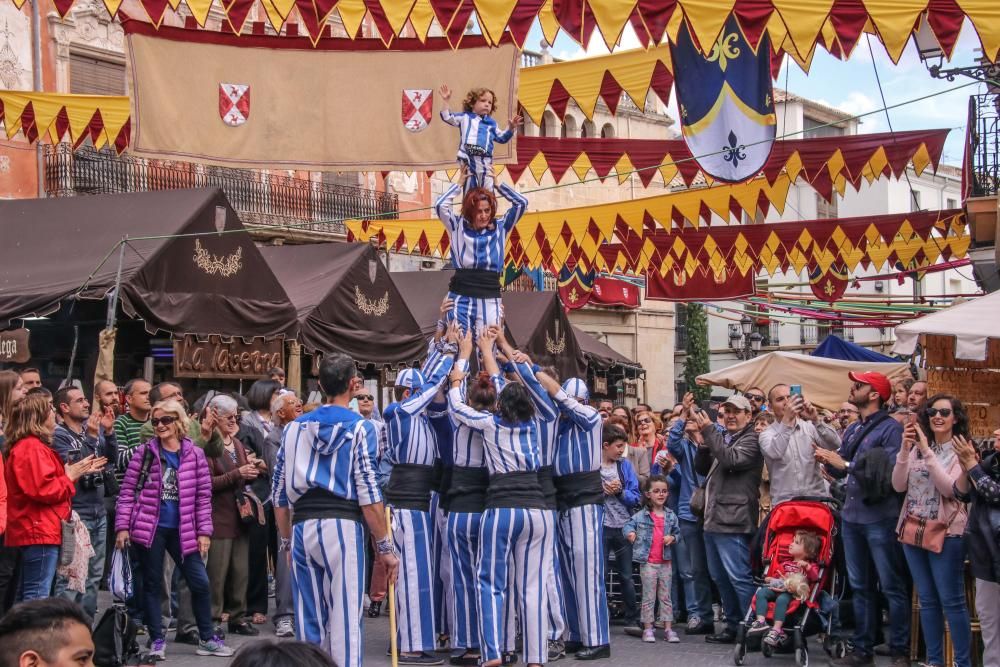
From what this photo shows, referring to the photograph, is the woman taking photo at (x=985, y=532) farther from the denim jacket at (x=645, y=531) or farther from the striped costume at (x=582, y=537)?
the denim jacket at (x=645, y=531)

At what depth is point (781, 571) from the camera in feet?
31.3

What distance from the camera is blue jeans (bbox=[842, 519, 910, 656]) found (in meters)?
9.12

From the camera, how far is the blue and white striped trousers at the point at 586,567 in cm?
977

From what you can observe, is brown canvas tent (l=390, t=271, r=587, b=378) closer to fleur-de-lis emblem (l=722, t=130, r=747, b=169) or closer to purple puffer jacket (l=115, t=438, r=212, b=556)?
fleur-de-lis emblem (l=722, t=130, r=747, b=169)

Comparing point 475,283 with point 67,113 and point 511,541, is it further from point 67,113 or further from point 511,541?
point 67,113

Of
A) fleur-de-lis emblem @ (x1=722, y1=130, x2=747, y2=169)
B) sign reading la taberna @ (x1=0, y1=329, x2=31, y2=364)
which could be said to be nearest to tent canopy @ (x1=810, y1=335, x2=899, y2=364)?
fleur-de-lis emblem @ (x1=722, y1=130, x2=747, y2=169)

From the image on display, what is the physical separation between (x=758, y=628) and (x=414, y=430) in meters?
2.84

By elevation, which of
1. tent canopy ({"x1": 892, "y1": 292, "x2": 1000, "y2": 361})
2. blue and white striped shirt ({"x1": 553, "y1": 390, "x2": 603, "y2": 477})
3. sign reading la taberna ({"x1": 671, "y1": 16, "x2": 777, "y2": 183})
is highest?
sign reading la taberna ({"x1": 671, "y1": 16, "x2": 777, "y2": 183})

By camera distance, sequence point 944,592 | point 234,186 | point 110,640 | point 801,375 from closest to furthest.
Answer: point 110,640, point 944,592, point 801,375, point 234,186

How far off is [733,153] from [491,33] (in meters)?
2.58

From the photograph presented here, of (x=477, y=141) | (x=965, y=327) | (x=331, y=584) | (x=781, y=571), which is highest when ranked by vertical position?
(x=477, y=141)

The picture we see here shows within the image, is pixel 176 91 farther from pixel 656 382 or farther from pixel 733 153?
pixel 656 382

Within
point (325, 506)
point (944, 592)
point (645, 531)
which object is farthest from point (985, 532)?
point (325, 506)

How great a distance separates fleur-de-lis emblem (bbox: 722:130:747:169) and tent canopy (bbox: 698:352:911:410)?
7594 millimetres
